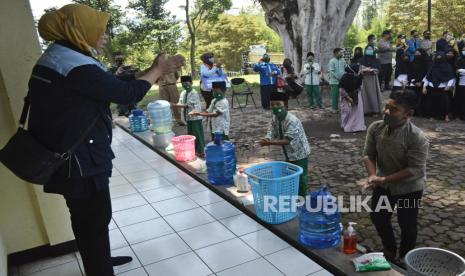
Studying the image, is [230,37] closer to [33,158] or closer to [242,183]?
[242,183]

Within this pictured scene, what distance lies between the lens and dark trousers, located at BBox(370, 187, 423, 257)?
2904 mm

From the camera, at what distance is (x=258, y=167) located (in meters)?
3.95

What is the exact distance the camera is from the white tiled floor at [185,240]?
3.21 m

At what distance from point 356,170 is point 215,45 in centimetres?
2350

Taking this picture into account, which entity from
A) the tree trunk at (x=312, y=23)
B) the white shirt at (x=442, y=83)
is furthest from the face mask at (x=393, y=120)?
the tree trunk at (x=312, y=23)

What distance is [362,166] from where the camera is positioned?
221 inches

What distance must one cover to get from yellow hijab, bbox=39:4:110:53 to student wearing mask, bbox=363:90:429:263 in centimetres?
217

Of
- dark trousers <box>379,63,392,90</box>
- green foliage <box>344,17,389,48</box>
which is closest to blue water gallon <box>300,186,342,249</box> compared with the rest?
dark trousers <box>379,63,392,90</box>

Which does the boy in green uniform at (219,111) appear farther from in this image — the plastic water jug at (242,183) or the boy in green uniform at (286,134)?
the boy in green uniform at (286,134)

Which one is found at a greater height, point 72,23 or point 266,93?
point 72,23

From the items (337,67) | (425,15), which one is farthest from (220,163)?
(425,15)

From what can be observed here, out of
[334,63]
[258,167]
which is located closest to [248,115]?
[334,63]

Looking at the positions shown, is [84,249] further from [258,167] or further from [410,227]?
[410,227]

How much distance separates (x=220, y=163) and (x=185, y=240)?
1.53m
